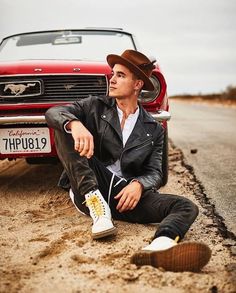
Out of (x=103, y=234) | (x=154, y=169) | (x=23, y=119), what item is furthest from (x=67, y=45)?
(x=103, y=234)

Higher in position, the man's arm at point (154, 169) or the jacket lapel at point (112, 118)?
the jacket lapel at point (112, 118)

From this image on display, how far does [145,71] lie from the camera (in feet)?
10.3

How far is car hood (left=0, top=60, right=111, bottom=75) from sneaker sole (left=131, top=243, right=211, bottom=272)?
1.94 metres

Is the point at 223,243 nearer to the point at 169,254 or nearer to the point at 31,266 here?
the point at 169,254

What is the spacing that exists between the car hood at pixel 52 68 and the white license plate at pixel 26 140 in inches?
19.9

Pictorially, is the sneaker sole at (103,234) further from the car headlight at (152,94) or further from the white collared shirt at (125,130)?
the car headlight at (152,94)

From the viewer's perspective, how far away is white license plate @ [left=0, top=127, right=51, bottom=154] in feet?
11.3

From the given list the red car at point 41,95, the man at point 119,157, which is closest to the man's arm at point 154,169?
the man at point 119,157

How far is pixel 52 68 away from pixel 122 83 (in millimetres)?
813

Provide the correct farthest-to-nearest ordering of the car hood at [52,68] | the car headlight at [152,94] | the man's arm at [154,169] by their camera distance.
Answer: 1. the car headlight at [152,94]
2. the car hood at [52,68]
3. the man's arm at [154,169]

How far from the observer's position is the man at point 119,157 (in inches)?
105

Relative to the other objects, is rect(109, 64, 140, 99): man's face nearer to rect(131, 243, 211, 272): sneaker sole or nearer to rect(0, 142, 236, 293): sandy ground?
rect(0, 142, 236, 293): sandy ground

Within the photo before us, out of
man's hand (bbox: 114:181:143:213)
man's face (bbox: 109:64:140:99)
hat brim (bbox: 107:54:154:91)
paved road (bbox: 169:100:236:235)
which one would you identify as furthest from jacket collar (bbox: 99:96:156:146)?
paved road (bbox: 169:100:236:235)

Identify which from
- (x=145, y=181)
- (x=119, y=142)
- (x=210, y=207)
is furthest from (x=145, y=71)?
(x=210, y=207)
